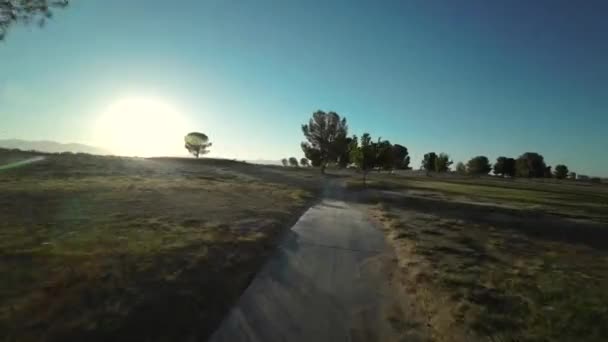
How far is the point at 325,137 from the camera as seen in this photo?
67.1 metres

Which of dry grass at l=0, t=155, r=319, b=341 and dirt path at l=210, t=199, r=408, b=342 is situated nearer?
dry grass at l=0, t=155, r=319, b=341

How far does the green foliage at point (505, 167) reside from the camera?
107 m

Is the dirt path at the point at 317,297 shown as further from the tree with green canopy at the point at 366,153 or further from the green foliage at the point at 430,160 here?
the green foliage at the point at 430,160

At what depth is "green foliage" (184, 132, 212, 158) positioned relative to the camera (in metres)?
100

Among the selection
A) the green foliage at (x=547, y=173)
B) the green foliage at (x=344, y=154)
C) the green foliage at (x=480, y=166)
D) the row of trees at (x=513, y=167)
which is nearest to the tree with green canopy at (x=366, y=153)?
the green foliage at (x=344, y=154)

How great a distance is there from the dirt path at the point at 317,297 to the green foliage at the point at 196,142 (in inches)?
3859

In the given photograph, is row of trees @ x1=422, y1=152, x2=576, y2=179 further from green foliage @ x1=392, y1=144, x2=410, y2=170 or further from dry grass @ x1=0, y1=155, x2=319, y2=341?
dry grass @ x1=0, y1=155, x2=319, y2=341

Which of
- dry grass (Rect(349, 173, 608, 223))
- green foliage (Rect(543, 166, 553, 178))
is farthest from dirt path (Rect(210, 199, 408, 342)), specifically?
green foliage (Rect(543, 166, 553, 178))

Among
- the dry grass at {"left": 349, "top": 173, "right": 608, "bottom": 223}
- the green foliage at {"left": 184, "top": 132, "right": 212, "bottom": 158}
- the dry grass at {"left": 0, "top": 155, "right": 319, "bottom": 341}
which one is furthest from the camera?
the green foliage at {"left": 184, "top": 132, "right": 212, "bottom": 158}

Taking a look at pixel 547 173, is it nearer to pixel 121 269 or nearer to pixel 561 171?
pixel 561 171

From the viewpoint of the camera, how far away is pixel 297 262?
866cm

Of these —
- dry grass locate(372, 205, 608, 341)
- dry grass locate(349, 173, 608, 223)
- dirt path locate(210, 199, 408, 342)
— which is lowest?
dirt path locate(210, 199, 408, 342)

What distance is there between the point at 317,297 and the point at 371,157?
117 feet

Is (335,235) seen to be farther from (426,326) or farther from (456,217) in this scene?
(456,217)
